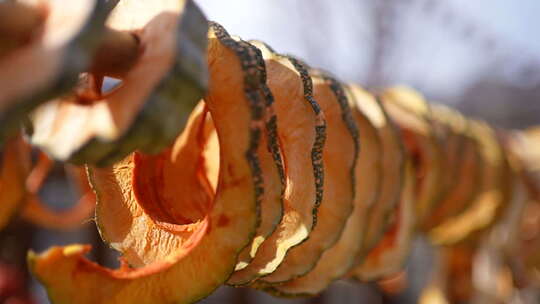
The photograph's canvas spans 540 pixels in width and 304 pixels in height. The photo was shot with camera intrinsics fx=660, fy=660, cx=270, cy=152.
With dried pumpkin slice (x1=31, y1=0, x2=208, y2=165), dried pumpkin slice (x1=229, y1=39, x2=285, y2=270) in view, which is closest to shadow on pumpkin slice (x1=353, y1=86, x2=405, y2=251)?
dried pumpkin slice (x1=229, y1=39, x2=285, y2=270)

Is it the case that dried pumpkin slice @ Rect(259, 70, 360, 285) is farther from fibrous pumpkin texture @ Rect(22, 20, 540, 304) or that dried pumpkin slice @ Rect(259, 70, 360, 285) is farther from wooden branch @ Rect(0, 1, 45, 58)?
wooden branch @ Rect(0, 1, 45, 58)

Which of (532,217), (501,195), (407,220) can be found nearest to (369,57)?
(532,217)

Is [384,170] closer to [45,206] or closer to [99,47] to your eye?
[99,47]

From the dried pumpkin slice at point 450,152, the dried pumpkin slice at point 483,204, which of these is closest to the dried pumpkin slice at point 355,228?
the dried pumpkin slice at point 450,152

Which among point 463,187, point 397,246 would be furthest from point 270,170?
point 463,187

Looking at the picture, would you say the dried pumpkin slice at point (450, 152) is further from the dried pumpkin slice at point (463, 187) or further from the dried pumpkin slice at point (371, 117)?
the dried pumpkin slice at point (371, 117)

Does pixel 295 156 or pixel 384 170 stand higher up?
pixel 295 156

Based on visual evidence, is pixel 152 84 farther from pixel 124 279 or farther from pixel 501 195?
pixel 501 195

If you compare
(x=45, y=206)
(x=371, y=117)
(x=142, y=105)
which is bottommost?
(x=45, y=206)
